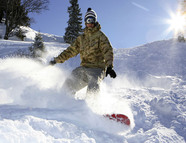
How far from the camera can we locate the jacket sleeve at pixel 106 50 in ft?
10.8

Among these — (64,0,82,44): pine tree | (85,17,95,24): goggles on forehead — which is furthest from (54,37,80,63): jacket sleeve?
(64,0,82,44): pine tree

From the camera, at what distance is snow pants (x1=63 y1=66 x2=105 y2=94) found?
3278 mm

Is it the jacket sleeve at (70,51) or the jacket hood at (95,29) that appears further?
the jacket sleeve at (70,51)

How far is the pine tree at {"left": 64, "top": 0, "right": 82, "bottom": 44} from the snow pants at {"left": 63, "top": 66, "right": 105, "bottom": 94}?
66.1 feet

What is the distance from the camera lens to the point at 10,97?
294 centimetres

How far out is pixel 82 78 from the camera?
3557 mm

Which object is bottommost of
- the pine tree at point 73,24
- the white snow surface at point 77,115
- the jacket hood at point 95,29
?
the white snow surface at point 77,115

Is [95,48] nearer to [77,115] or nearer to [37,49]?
[77,115]

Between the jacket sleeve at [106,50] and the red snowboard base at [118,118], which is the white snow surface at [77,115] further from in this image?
the jacket sleeve at [106,50]

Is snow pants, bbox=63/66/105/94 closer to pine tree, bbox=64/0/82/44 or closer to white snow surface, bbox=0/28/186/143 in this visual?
white snow surface, bbox=0/28/186/143

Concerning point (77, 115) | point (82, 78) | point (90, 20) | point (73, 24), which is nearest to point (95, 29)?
point (90, 20)

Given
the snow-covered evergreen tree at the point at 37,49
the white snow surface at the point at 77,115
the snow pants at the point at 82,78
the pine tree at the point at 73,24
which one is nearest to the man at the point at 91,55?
the snow pants at the point at 82,78

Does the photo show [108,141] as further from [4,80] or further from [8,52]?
[8,52]

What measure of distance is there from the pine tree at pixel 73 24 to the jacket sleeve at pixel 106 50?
20172 mm
